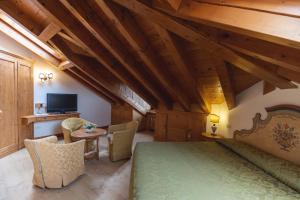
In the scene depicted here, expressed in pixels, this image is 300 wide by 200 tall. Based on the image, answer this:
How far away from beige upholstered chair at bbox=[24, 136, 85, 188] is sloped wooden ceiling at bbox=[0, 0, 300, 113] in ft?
5.92

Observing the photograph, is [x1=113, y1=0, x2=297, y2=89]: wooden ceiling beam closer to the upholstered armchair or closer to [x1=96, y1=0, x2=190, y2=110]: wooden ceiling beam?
[x1=96, y1=0, x2=190, y2=110]: wooden ceiling beam

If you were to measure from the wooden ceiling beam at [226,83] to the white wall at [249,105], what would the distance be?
134 mm

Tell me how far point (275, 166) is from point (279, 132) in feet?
2.02

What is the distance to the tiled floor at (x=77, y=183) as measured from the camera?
241cm

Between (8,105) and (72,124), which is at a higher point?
(8,105)

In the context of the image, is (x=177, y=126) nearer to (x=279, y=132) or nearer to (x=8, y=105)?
(x=279, y=132)

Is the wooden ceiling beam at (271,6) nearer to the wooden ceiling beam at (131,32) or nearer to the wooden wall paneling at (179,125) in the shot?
the wooden ceiling beam at (131,32)

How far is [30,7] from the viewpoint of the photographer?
299 cm

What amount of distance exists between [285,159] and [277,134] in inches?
12.5

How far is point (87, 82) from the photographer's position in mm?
5652

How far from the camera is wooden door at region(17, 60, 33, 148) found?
4172 millimetres

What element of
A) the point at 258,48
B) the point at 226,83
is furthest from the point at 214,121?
the point at 258,48

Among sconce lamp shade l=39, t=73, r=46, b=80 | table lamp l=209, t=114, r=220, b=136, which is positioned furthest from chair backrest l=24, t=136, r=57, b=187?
table lamp l=209, t=114, r=220, b=136

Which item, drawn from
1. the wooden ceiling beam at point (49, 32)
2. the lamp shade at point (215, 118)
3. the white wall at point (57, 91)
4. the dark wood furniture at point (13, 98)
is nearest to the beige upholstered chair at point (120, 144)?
the lamp shade at point (215, 118)
